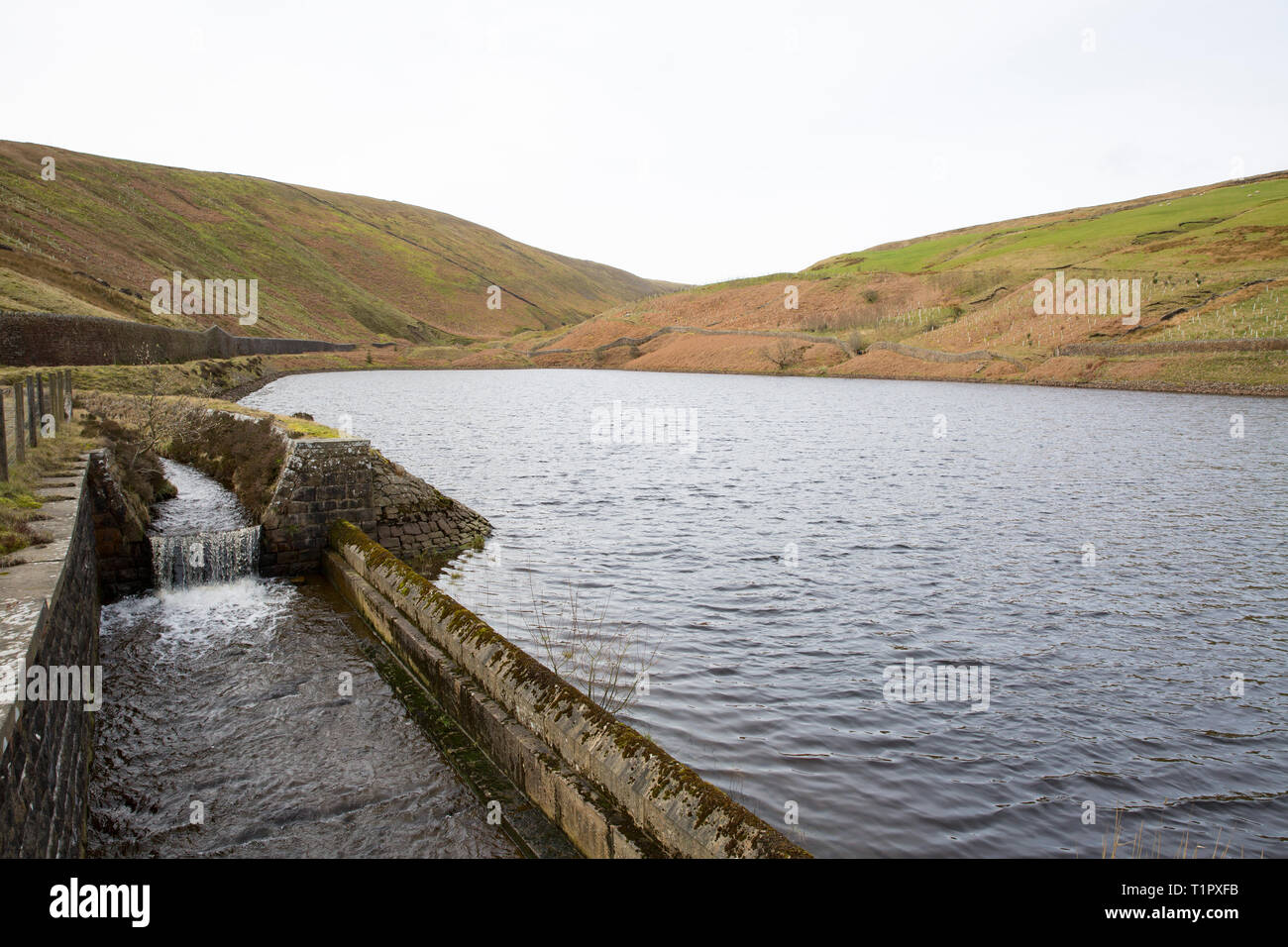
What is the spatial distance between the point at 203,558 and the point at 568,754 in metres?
9.88

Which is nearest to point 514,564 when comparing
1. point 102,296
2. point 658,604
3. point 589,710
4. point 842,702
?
point 658,604

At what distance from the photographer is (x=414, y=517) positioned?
1642 centimetres

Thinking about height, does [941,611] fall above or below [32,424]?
below

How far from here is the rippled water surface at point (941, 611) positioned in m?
7.15

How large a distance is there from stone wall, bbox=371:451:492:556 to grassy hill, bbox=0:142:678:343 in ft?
107

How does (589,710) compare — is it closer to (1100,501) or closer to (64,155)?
(1100,501)

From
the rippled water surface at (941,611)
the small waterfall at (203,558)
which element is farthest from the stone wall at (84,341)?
the small waterfall at (203,558)

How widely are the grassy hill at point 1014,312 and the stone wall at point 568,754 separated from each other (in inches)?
2379

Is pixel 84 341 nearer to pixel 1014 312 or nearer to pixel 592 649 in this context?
pixel 592 649

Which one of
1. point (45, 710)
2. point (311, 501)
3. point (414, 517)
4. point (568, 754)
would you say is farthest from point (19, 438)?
point (568, 754)

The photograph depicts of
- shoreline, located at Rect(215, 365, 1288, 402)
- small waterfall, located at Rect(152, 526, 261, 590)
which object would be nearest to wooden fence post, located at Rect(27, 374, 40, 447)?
small waterfall, located at Rect(152, 526, 261, 590)

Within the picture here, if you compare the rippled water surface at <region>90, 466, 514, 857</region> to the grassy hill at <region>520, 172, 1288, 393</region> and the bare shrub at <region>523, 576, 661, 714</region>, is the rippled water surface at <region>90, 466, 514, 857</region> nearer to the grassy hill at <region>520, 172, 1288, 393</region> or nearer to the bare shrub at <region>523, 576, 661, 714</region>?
the bare shrub at <region>523, 576, 661, 714</region>
